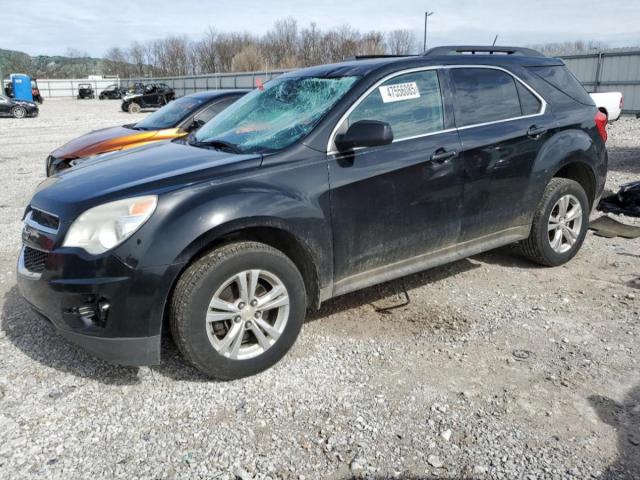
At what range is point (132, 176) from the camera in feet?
10.7

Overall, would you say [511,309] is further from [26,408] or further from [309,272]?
[26,408]

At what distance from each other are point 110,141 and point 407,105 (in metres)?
4.94

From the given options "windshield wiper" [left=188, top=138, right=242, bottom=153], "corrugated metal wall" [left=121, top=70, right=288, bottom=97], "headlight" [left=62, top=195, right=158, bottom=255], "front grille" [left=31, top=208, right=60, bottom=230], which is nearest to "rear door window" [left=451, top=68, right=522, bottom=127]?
"windshield wiper" [left=188, top=138, right=242, bottom=153]

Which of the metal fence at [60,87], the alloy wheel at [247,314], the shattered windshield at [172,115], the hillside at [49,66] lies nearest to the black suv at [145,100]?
the shattered windshield at [172,115]

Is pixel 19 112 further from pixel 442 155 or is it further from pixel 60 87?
pixel 60 87

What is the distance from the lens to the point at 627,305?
13.8 ft

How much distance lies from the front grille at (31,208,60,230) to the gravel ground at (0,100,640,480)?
94cm

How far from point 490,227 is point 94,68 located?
110507 millimetres

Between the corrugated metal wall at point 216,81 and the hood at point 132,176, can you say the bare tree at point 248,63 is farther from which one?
the hood at point 132,176

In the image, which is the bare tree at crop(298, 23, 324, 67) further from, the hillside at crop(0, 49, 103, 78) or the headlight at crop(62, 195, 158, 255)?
the headlight at crop(62, 195, 158, 255)

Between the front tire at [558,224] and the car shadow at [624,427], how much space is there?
6.09 ft

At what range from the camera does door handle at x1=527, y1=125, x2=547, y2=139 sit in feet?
14.4

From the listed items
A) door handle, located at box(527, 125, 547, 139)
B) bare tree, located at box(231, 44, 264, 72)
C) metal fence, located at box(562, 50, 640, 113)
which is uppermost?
bare tree, located at box(231, 44, 264, 72)

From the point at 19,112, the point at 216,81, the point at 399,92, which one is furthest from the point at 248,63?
the point at 399,92
